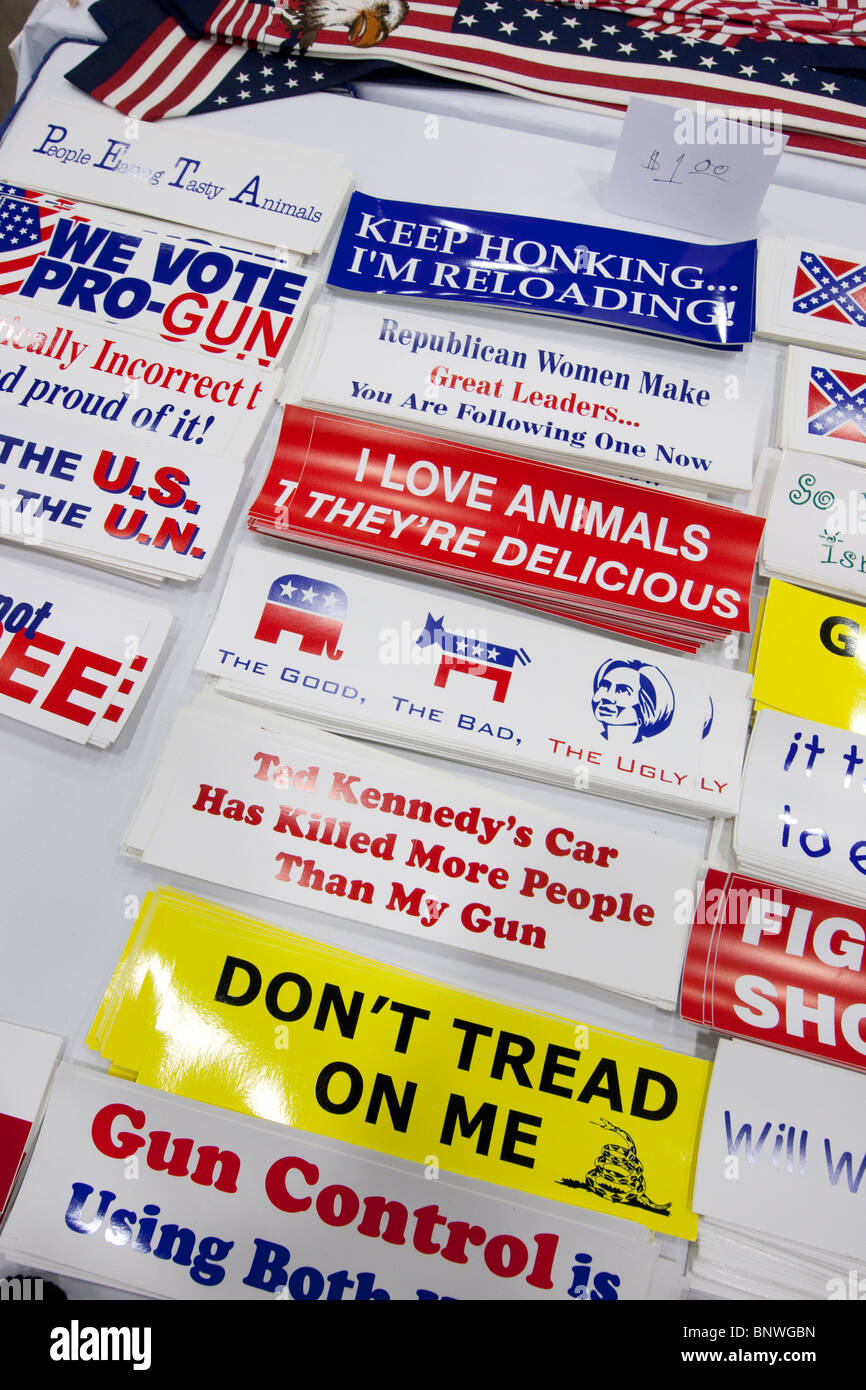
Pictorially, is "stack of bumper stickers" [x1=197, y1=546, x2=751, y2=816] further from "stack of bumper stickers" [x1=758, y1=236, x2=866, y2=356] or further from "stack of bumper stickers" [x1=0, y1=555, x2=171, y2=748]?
"stack of bumper stickers" [x1=758, y1=236, x2=866, y2=356]

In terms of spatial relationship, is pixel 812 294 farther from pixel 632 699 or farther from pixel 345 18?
pixel 345 18

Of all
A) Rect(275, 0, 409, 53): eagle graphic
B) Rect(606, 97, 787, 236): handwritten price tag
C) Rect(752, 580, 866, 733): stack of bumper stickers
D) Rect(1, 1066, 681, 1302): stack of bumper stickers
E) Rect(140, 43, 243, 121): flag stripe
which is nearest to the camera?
Rect(1, 1066, 681, 1302): stack of bumper stickers

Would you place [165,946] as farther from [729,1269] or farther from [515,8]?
[515,8]

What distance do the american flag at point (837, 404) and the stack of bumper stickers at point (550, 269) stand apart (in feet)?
0.50

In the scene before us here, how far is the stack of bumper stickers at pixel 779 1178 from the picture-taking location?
1.07m

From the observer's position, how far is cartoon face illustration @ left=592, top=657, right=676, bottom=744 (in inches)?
49.9

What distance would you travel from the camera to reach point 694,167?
1619 millimetres

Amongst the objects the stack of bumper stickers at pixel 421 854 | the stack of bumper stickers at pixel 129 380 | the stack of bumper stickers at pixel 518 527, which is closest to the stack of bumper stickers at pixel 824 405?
the stack of bumper stickers at pixel 518 527

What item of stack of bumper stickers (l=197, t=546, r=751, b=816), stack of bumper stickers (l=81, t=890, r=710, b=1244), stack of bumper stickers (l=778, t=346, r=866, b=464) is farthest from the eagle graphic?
stack of bumper stickers (l=81, t=890, r=710, b=1244)

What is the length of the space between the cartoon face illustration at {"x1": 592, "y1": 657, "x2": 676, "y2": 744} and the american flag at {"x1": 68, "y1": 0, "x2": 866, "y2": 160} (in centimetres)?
124

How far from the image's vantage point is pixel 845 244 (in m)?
1.73
